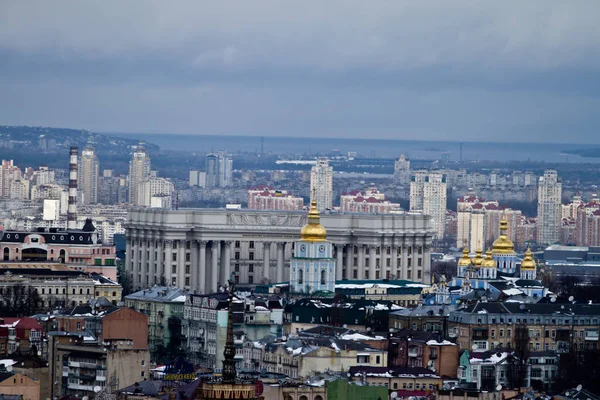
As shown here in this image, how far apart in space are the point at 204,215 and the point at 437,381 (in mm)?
40112

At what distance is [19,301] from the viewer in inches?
2606

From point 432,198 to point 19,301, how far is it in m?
111

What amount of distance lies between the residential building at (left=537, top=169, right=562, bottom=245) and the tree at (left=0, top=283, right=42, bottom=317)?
9127cm

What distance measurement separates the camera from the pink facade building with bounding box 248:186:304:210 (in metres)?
152

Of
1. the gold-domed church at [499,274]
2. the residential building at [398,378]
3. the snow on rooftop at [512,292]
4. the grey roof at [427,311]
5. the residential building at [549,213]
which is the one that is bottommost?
the residential building at [398,378]

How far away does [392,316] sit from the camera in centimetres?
5988

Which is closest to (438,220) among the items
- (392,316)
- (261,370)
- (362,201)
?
(362,201)

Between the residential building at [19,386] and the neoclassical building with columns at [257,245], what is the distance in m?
41.7

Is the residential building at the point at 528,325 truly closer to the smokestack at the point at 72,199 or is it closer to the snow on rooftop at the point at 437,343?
the snow on rooftop at the point at 437,343

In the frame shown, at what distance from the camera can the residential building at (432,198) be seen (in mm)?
168000

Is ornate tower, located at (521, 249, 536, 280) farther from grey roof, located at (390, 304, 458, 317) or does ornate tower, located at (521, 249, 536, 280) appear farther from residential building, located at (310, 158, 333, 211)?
residential building, located at (310, 158, 333, 211)

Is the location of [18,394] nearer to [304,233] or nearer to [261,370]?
[261,370]

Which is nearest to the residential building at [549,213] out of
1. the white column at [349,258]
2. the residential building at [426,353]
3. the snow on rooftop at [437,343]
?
the white column at [349,258]

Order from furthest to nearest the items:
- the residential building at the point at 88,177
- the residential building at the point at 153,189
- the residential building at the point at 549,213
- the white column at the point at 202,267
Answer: the residential building at the point at 88,177, the residential building at the point at 153,189, the residential building at the point at 549,213, the white column at the point at 202,267
